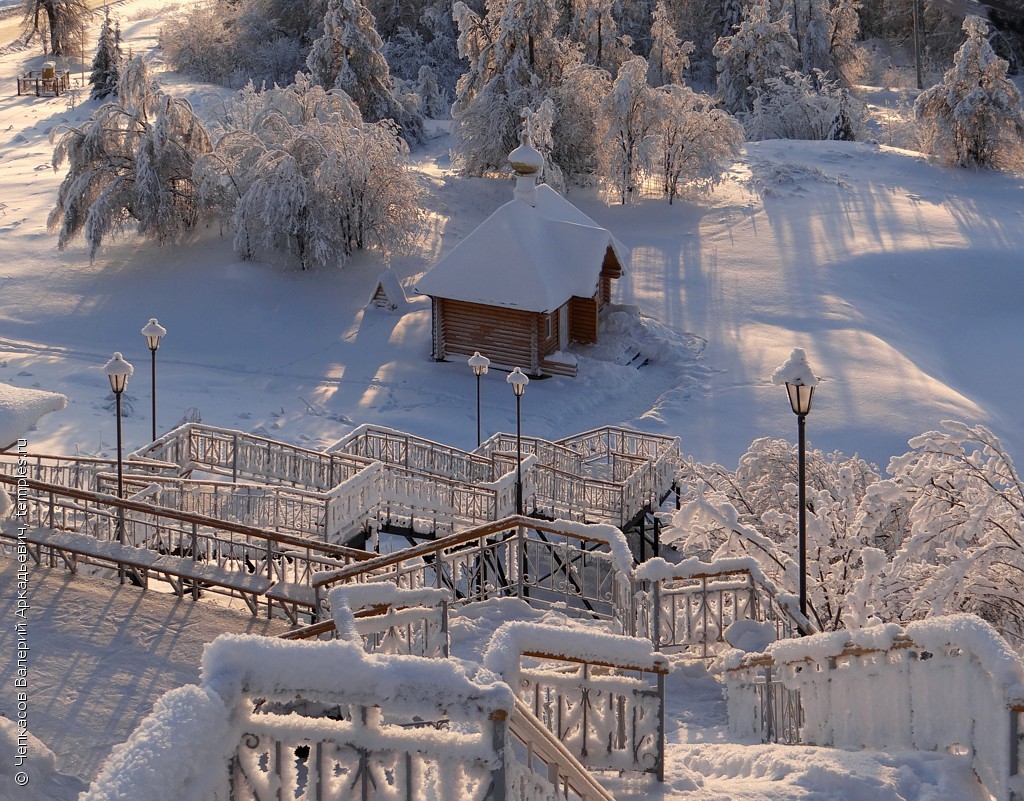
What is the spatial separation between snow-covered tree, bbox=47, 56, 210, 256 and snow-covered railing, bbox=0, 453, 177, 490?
1418cm

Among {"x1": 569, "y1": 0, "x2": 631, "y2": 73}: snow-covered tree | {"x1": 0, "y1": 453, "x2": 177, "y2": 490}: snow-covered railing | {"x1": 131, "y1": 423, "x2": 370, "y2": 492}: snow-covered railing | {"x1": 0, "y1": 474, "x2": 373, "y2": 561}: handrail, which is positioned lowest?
{"x1": 131, "y1": 423, "x2": 370, "y2": 492}: snow-covered railing

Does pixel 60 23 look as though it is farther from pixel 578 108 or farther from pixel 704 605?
pixel 704 605

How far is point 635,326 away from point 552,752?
25.1 m

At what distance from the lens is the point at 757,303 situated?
32.3 meters

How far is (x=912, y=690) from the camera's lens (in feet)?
24.3

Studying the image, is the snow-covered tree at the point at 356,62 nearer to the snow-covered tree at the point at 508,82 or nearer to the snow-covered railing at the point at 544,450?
the snow-covered tree at the point at 508,82

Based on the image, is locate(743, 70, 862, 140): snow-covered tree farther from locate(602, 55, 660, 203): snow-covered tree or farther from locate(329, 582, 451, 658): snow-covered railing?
locate(329, 582, 451, 658): snow-covered railing

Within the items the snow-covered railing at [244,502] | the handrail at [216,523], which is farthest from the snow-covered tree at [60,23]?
the handrail at [216,523]

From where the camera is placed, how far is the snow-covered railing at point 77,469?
16.9 metres

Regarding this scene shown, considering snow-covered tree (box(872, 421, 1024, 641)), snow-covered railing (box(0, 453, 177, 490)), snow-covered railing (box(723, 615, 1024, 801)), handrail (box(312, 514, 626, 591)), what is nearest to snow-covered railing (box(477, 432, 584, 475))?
snow-covered railing (box(0, 453, 177, 490))

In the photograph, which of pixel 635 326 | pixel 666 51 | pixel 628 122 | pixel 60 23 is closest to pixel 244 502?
pixel 635 326

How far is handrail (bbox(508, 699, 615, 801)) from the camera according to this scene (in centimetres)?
553

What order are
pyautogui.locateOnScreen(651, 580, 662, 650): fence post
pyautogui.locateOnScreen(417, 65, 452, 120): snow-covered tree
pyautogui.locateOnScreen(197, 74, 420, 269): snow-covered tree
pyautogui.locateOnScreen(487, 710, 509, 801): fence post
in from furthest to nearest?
pyautogui.locateOnScreen(417, 65, 452, 120): snow-covered tree < pyautogui.locateOnScreen(197, 74, 420, 269): snow-covered tree < pyautogui.locateOnScreen(651, 580, 662, 650): fence post < pyautogui.locateOnScreen(487, 710, 509, 801): fence post

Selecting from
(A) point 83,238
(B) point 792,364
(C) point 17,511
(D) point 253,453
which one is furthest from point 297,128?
(B) point 792,364
